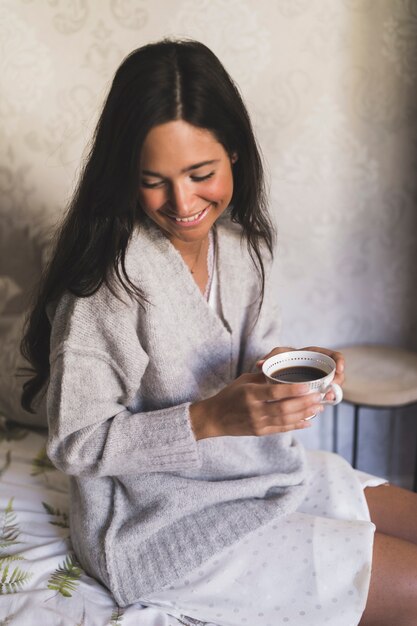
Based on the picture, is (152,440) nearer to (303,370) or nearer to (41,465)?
(303,370)

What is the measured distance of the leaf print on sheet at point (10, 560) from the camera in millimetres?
1091

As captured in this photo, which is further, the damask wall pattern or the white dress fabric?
the damask wall pattern

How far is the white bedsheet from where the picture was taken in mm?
1025

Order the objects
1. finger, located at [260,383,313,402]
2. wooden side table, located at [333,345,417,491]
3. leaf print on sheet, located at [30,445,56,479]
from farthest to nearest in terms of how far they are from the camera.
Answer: wooden side table, located at [333,345,417,491], leaf print on sheet, located at [30,445,56,479], finger, located at [260,383,313,402]

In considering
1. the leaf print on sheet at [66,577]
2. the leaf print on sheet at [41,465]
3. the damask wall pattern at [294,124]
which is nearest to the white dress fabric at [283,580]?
the leaf print on sheet at [66,577]

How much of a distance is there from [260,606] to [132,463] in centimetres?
30

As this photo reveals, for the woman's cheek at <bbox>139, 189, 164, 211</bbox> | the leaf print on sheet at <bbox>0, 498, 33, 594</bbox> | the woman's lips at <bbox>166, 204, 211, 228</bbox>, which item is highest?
the woman's cheek at <bbox>139, 189, 164, 211</bbox>

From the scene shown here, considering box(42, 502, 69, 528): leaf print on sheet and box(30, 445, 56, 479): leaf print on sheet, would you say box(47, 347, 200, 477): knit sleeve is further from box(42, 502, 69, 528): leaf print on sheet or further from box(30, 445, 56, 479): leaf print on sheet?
box(30, 445, 56, 479): leaf print on sheet

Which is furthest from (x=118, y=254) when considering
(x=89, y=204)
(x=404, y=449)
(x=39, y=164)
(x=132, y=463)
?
(x=404, y=449)

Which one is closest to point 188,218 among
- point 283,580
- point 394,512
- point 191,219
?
point 191,219

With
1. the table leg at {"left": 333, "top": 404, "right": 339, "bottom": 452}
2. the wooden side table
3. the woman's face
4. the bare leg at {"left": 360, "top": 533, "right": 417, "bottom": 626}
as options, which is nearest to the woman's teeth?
the woman's face

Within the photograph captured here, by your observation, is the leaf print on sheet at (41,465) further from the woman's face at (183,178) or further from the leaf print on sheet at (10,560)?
the woman's face at (183,178)

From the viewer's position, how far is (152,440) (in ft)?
3.39

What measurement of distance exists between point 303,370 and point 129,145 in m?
0.43
